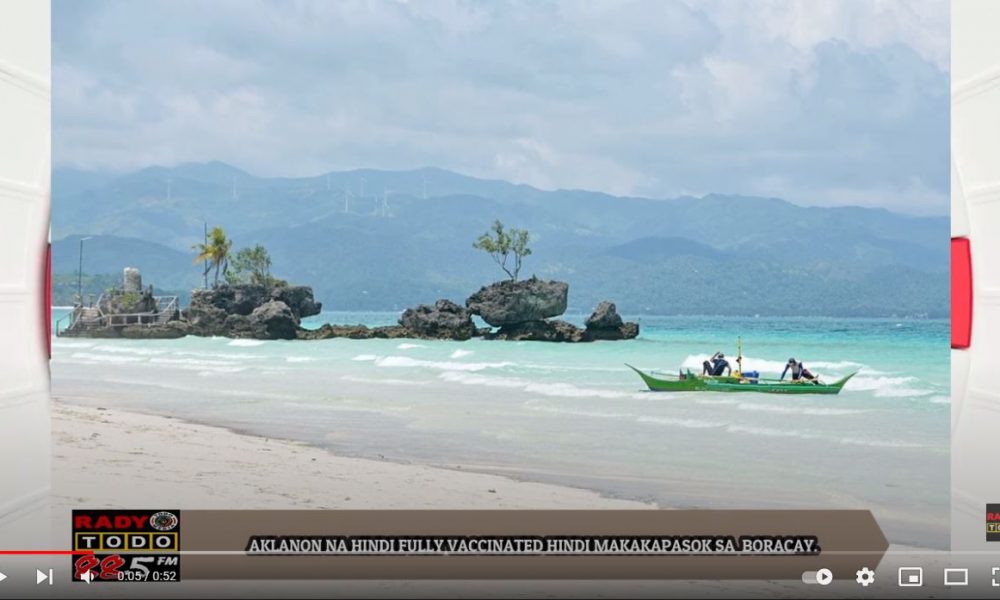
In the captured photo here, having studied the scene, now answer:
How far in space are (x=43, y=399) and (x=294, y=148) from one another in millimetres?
36331

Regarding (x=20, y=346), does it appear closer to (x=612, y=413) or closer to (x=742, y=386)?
(x=612, y=413)

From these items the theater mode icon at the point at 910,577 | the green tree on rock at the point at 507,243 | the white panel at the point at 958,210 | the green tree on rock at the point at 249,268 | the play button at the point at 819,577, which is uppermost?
the green tree on rock at the point at 507,243

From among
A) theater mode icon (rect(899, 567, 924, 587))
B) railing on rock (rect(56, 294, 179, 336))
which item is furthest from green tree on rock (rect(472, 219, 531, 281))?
theater mode icon (rect(899, 567, 924, 587))

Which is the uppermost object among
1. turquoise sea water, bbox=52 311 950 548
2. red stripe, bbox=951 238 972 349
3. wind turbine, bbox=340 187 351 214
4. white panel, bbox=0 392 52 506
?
wind turbine, bbox=340 187 351 214

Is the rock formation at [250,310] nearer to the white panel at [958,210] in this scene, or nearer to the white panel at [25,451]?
the white panel at [25,451]

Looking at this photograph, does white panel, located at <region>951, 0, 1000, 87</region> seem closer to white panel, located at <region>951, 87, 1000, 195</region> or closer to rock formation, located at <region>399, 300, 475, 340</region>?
white panel, located at <region>951, 87, 1000, 195</region>

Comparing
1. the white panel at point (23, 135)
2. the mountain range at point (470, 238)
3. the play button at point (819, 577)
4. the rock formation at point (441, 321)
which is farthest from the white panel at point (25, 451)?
the rock formation at point (441, 321)

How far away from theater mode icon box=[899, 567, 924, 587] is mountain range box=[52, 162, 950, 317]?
20397 mm

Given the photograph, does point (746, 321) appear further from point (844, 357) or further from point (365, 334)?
point (365, 334)

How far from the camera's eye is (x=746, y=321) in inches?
1126

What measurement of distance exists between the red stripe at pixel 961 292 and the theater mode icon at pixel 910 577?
0.46 m

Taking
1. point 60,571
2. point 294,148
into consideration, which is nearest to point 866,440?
point 60,571

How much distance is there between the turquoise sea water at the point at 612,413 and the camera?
570 cm

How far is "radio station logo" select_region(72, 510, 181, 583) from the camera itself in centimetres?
203
